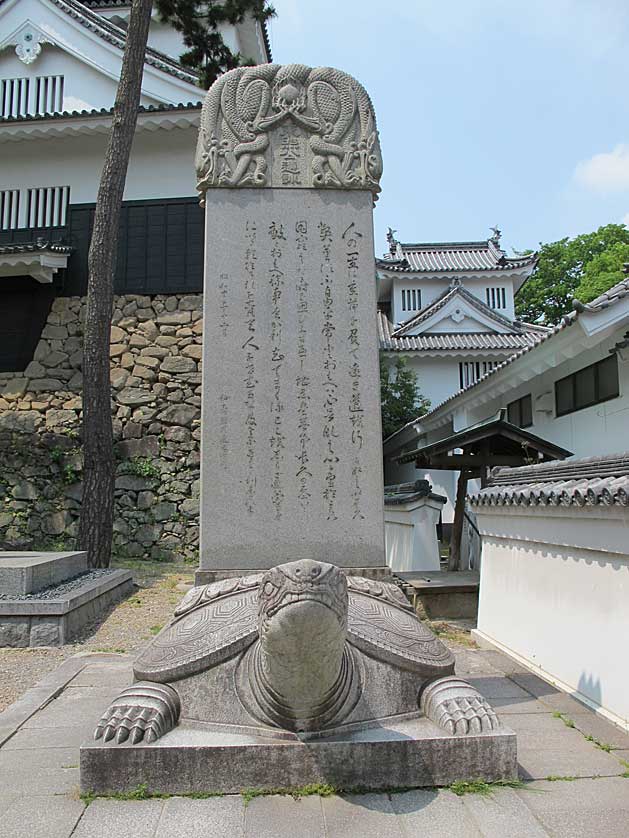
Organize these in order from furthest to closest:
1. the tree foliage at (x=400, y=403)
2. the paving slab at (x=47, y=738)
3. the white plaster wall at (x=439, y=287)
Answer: the white plaster wall at (x=439, y=287), the tree foliage at (x=400, y=403), the paving slab at (x=47, y=738)

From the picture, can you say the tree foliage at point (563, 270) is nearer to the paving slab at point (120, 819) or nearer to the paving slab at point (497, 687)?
the paving slab at point (497, 687)

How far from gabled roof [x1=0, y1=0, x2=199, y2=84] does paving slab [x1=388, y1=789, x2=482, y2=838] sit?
13.3m

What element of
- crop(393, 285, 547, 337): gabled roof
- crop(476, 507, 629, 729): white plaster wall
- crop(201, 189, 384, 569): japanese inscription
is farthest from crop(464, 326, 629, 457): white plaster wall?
crop(393, 285, 547, 337): gabled roof

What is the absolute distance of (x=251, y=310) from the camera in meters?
4.57

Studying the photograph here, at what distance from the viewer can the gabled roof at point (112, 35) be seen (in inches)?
516

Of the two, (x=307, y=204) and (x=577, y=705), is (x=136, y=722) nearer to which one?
(x=577, y=705)

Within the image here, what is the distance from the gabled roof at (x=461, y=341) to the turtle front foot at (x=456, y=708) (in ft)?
57.4

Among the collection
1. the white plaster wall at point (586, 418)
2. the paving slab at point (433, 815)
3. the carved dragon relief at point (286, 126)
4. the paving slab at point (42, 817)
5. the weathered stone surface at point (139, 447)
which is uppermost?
the carved dragon relief at point (286, 126)

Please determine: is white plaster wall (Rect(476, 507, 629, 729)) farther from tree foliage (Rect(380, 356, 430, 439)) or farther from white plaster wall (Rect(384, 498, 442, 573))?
tree foliage (Rect(380, 356, 430, 439))

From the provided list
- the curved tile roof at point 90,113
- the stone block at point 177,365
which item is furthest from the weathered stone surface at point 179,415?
the curved tile roof at point 90,113

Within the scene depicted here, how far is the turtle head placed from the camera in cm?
253

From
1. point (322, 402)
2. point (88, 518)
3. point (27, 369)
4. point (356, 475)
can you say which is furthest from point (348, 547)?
point (27, 369)

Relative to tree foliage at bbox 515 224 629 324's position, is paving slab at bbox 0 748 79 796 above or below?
below

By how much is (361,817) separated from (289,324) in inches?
116
